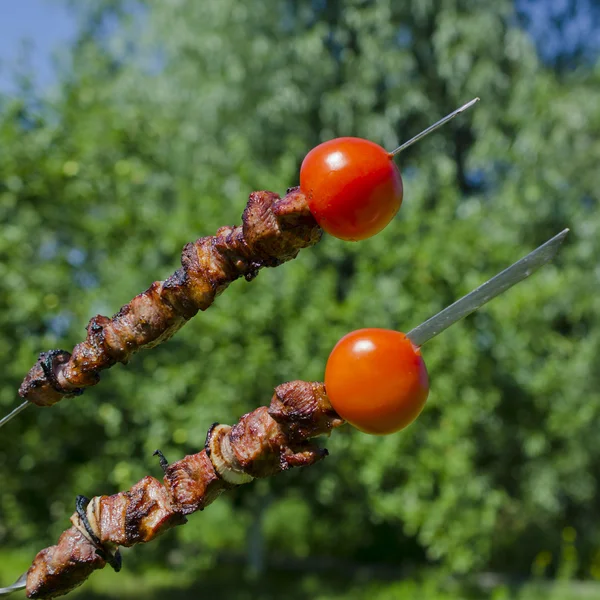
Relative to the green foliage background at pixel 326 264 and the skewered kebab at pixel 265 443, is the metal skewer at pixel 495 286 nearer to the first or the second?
the skewered kebab at pixel 265 443

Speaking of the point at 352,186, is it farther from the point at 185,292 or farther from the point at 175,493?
the point at 175,493

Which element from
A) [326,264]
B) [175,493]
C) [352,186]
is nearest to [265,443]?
[175,493]

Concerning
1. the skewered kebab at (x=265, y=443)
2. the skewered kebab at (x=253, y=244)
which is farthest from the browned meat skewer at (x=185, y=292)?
the skewered kebab at (x=265, y=443)

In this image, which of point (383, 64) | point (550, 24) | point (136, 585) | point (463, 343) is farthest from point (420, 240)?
point (136, 585)

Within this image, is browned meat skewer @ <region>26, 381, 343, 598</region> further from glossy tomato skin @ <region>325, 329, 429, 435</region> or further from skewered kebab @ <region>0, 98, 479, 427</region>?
skewered kebab @ <region>0, 98, 479, 427</region>

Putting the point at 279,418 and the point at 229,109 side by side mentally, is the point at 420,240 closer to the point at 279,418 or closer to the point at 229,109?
the point at 229,109
